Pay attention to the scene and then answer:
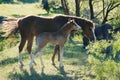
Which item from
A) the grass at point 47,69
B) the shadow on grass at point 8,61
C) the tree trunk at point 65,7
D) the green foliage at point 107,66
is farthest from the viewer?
the tree trunk at point 65,7

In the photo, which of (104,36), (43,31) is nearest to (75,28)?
(43,31)

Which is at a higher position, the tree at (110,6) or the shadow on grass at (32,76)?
the tree at (110,6)

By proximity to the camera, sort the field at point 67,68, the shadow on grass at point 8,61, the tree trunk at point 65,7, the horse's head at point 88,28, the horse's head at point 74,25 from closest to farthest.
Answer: the field at point 67,68
the horse's head at point 74,25
the horse's head at point 88,28
the shadow on grass at point 8,61
the tree trunk at point 65,7

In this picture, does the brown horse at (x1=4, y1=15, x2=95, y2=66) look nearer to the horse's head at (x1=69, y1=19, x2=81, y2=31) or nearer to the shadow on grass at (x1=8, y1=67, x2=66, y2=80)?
the horse's head at (x1=69, y1=19, x2=81, y2=31)

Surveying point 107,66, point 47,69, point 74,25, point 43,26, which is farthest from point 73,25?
point 107,66

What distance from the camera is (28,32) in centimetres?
1463

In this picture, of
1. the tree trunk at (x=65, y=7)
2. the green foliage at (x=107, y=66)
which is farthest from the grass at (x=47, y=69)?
the tree trunk at (x=65, y=7)

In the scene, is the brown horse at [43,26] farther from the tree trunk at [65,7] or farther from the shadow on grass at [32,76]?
the tree trunk at [65,7]

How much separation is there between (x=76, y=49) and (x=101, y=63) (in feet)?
36.8

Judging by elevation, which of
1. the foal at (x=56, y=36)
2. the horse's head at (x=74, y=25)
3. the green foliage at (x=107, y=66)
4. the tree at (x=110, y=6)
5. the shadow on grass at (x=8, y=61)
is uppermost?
the green foliage at (x=107, y=66)

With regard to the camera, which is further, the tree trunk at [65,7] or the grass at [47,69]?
the tree trunk at [65,7]

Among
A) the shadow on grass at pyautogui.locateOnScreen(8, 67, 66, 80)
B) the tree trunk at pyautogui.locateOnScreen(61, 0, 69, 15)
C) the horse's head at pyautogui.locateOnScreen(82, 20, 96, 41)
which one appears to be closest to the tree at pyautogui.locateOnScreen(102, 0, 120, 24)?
the tree trunk at pyautogui.locateOnScreen(61, 0, 69, 15)

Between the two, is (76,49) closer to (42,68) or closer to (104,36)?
(104,36)

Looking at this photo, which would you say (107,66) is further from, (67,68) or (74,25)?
(67,68)
